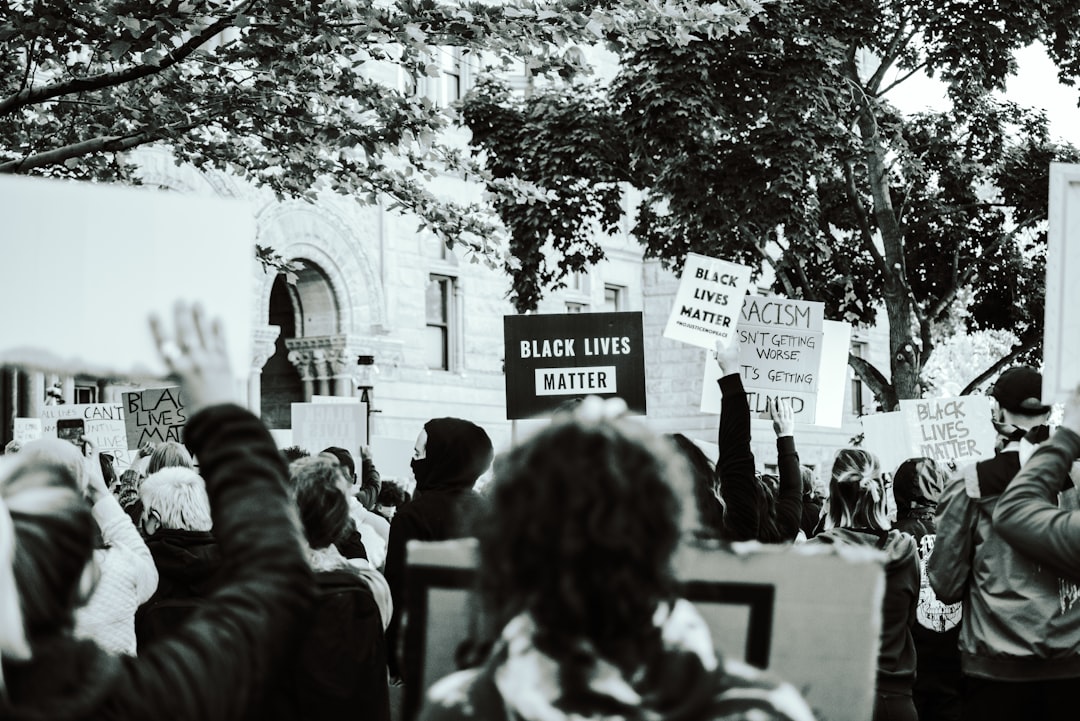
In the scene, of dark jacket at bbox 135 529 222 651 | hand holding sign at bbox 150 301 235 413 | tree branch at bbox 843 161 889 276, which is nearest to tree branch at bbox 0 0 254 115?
dark jacket at bbox 135 529 222 651

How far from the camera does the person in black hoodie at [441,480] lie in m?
4.77

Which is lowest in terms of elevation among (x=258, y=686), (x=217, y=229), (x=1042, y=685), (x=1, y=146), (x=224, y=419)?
(x=1042, y=685)

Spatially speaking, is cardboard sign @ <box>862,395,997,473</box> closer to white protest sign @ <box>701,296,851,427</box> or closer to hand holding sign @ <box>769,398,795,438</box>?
white protest sign @ <box>701,296,851,427</box>

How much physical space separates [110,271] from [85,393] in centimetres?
1914

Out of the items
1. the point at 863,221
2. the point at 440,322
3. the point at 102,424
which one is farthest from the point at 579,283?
the point at 102,424

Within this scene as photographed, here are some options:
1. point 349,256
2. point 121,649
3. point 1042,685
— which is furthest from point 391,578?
point 349,256

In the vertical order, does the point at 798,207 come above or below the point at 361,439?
above

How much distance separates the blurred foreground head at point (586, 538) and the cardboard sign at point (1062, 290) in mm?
2245

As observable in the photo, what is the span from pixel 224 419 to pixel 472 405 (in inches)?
931

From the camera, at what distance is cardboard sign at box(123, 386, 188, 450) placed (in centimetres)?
1280

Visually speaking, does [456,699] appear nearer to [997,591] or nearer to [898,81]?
[997,591]

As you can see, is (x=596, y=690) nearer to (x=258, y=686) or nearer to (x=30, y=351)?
(x=258, y=686)

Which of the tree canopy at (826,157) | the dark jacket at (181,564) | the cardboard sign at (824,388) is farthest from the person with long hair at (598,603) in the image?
the tree canopy at (826,157)

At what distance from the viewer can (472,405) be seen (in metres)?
25.8
